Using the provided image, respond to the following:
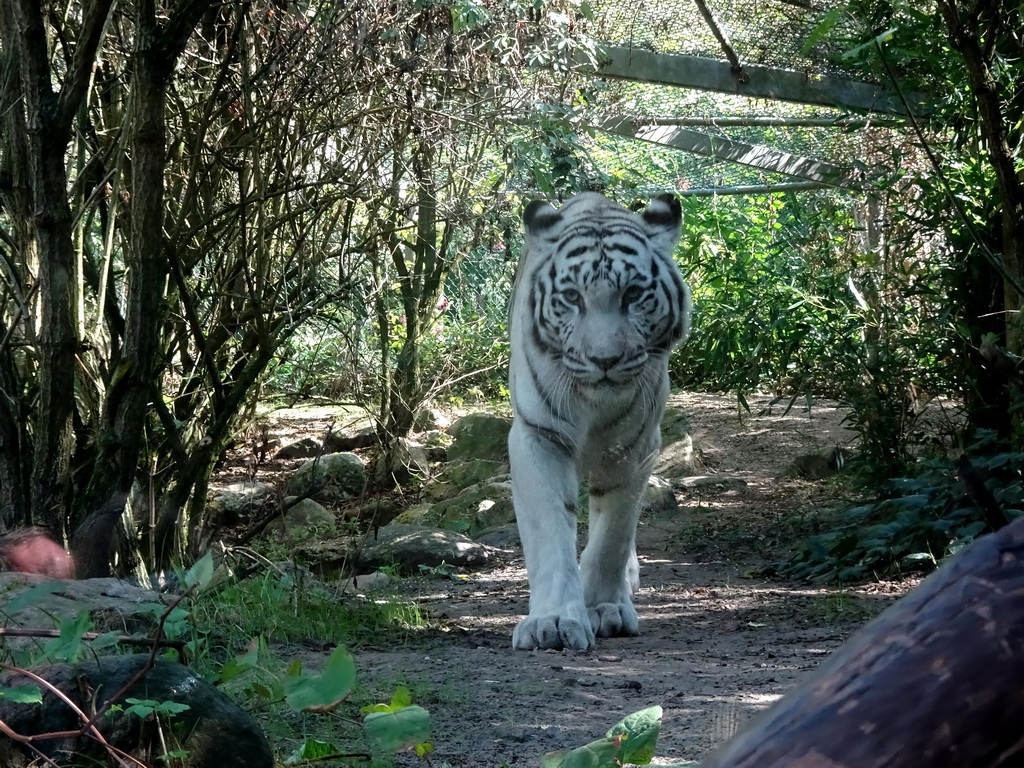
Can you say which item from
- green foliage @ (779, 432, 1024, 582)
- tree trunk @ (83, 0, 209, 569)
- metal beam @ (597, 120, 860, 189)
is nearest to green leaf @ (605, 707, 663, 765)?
green foliage @ (779, 432, 1024, 582)

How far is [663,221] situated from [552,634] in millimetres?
1838

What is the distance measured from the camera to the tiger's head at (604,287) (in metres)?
4.18

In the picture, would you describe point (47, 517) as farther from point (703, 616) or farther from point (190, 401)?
point (703, 616)

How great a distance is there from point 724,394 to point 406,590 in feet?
18.9

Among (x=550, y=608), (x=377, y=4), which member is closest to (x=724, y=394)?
(x=377, y=4)

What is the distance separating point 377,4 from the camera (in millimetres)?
5738

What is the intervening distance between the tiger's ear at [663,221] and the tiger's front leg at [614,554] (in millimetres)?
987

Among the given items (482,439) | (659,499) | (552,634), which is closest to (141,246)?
(552,634)

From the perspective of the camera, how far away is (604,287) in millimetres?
4289

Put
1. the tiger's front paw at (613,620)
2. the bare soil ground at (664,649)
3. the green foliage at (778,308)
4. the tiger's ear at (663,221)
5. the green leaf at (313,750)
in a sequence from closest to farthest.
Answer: the green leaf at (313,750), the bare soil ground at (664,649), the tiger's front paw at (613,620), the tiger's ear at (663,221), the green foliage at (778,308)

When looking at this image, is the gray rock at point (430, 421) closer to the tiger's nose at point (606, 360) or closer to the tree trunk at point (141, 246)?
the tree trunk at point (141, 246)

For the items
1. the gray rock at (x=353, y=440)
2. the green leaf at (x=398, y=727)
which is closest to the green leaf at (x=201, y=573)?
the green leaf at (x=398, y=727)

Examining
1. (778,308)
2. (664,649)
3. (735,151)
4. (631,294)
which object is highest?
(735,151)

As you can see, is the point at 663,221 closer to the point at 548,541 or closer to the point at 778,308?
the point at 548,541
